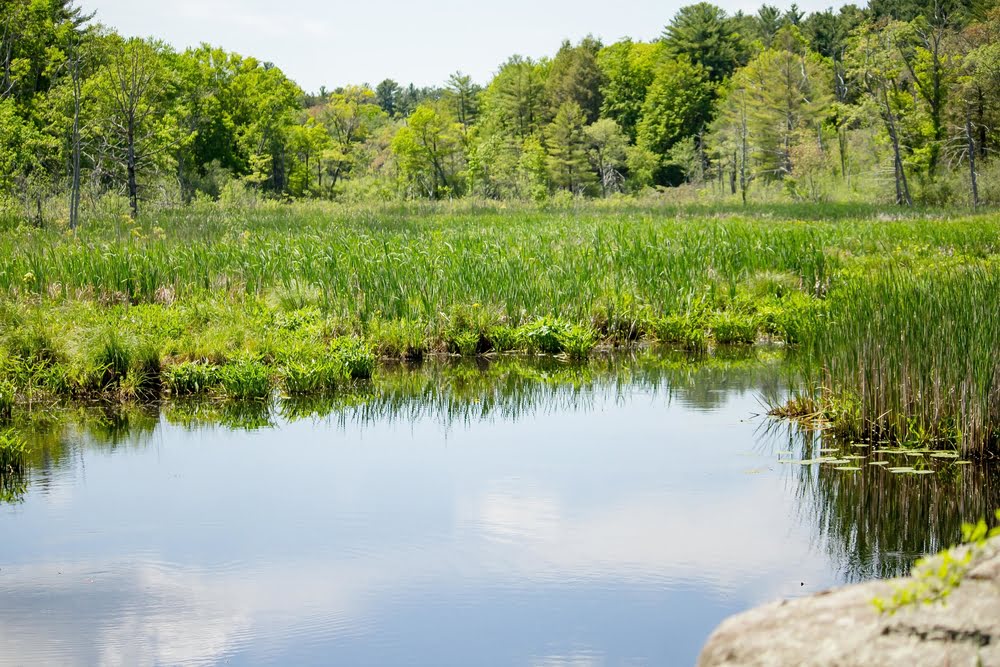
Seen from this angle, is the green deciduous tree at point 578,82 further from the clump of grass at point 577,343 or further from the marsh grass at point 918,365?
the marsh grass at point 918,365

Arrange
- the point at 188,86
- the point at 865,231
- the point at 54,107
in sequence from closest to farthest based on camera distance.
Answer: the point at 865,231 < the point at 54,107 < the point at 188,86

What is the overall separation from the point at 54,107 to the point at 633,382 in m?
28.9

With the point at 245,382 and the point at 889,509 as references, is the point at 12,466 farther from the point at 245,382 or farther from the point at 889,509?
the point at 889,509

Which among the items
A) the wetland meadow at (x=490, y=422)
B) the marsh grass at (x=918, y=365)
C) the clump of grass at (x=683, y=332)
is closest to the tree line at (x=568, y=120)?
the wetland meadow at (x=490, y=422)

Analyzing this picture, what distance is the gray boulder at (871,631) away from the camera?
8.30ft

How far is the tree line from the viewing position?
34438 millimetres

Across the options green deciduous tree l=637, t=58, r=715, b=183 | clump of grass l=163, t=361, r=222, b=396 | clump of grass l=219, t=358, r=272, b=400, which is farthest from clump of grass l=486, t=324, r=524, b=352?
green deciduous tree l=637, t=58, r=715, b=183

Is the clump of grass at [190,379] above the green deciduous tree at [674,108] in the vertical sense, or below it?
below

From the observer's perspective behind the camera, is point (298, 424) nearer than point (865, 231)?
Yes

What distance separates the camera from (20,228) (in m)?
20.3

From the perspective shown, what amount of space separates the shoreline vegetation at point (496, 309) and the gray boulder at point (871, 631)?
555cm

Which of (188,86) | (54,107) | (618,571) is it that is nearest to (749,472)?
(618,571)

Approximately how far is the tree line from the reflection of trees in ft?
64.1

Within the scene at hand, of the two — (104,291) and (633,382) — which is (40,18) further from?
(633,382)
